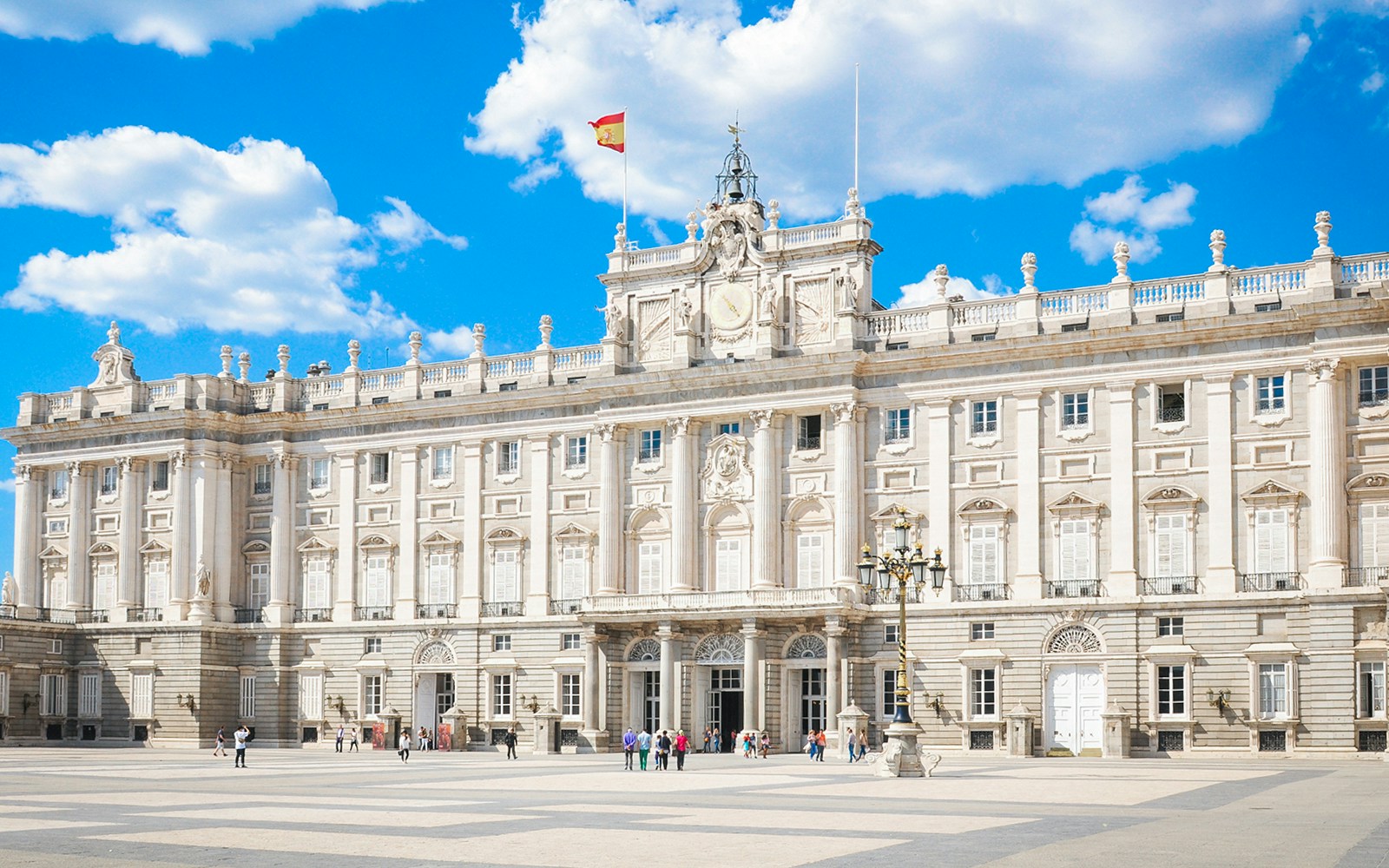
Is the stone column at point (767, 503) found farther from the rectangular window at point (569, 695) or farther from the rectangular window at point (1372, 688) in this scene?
the rectangular window at point (1372, 688)

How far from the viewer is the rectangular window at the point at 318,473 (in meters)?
71.1

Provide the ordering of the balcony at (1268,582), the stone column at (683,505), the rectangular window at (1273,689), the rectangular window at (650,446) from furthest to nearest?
the rectangular window at (650,446) < the stone column at (683,505) < the balcony at (1268,582) < the rectangular window at (1273,689)

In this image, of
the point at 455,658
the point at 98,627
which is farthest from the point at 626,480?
the point at 98,627

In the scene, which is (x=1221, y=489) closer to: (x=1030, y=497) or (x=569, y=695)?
(x=1030, y=497)

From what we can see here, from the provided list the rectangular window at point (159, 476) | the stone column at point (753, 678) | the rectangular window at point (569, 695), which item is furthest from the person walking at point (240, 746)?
the rectangular window at point (159, 476)

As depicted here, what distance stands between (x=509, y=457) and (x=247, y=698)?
16.0 metres

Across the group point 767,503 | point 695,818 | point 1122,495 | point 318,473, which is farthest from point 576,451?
point 695,818

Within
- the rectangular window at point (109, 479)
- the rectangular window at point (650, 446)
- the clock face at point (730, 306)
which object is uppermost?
the clock face at point (730, 306)

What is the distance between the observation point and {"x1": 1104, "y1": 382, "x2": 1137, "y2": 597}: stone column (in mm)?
55312

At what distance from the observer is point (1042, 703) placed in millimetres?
55812

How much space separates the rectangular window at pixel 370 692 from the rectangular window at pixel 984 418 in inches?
1069

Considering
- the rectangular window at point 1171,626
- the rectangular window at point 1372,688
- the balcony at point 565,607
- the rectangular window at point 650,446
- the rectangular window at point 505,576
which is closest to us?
the rectangular window at point 1372,688

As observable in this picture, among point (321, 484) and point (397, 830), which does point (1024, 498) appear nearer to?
point (321, 484)

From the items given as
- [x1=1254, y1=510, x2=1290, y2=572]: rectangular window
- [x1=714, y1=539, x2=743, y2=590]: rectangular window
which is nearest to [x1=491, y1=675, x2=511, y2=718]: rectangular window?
[x1=714, y1=539, x2=743, y2=590]: rectangular window
